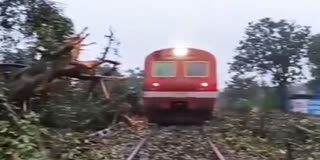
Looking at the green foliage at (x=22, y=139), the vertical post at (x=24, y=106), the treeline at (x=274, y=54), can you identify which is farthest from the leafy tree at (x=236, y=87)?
the green foliage at (x=22, y=139)

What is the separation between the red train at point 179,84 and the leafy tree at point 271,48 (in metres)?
2.77

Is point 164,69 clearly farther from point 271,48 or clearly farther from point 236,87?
point 271,48

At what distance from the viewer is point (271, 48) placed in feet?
75.5

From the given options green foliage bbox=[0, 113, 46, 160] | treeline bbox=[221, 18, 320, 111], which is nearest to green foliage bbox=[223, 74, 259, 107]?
treeline bbox=[221, 18, 320, 111]

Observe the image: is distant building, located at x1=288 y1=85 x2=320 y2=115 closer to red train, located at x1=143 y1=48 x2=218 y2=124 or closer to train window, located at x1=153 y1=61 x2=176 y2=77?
red train, located at x1=143 y1=48 x2=218 y2=124

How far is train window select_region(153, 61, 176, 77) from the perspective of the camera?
56.2 ft

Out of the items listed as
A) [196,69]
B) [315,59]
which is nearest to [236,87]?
[196,69]

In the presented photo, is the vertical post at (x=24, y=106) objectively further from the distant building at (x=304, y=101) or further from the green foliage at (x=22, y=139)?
the distant building at (x=304, y=101)

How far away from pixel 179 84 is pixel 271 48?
7.24m

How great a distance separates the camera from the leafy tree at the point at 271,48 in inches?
832

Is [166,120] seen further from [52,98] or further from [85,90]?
[52,98]

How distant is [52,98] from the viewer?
12.8m

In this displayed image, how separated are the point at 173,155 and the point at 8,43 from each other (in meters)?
6.91

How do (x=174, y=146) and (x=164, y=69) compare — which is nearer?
(x=174, y=146)
